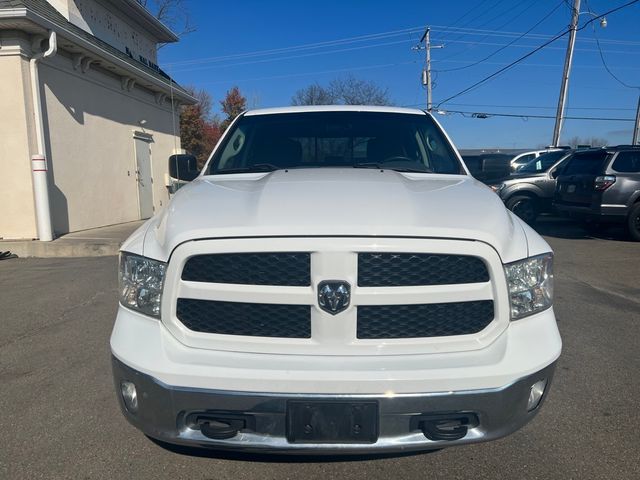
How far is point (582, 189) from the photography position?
398 inches

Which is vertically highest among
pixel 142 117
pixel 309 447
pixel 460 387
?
pixel 142 117

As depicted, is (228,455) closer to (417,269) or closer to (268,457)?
(268,457)

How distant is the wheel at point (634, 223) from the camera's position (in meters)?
9.66

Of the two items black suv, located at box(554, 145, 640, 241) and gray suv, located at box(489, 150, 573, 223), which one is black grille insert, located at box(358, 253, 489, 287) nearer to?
black suv, located at box(554, 145, 640, 241)

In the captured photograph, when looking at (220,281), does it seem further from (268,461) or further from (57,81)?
(57,81)

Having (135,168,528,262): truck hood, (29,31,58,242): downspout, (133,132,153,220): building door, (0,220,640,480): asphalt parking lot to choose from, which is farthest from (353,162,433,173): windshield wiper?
(133,132,153,220): building door

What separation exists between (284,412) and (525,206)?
38.2 ft

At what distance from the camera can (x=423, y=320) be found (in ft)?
6.74

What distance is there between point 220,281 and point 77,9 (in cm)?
1297

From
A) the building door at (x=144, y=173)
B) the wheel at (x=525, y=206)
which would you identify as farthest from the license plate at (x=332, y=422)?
the building door at (x=144, y=173)

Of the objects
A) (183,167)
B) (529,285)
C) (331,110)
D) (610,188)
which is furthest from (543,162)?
(529,285)

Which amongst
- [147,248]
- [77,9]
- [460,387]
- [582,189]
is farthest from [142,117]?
[460,387]

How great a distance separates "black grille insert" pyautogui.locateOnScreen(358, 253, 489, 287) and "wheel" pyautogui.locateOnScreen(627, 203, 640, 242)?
9397 mm

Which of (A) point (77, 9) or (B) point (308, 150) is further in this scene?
(A) point (77, 9)
